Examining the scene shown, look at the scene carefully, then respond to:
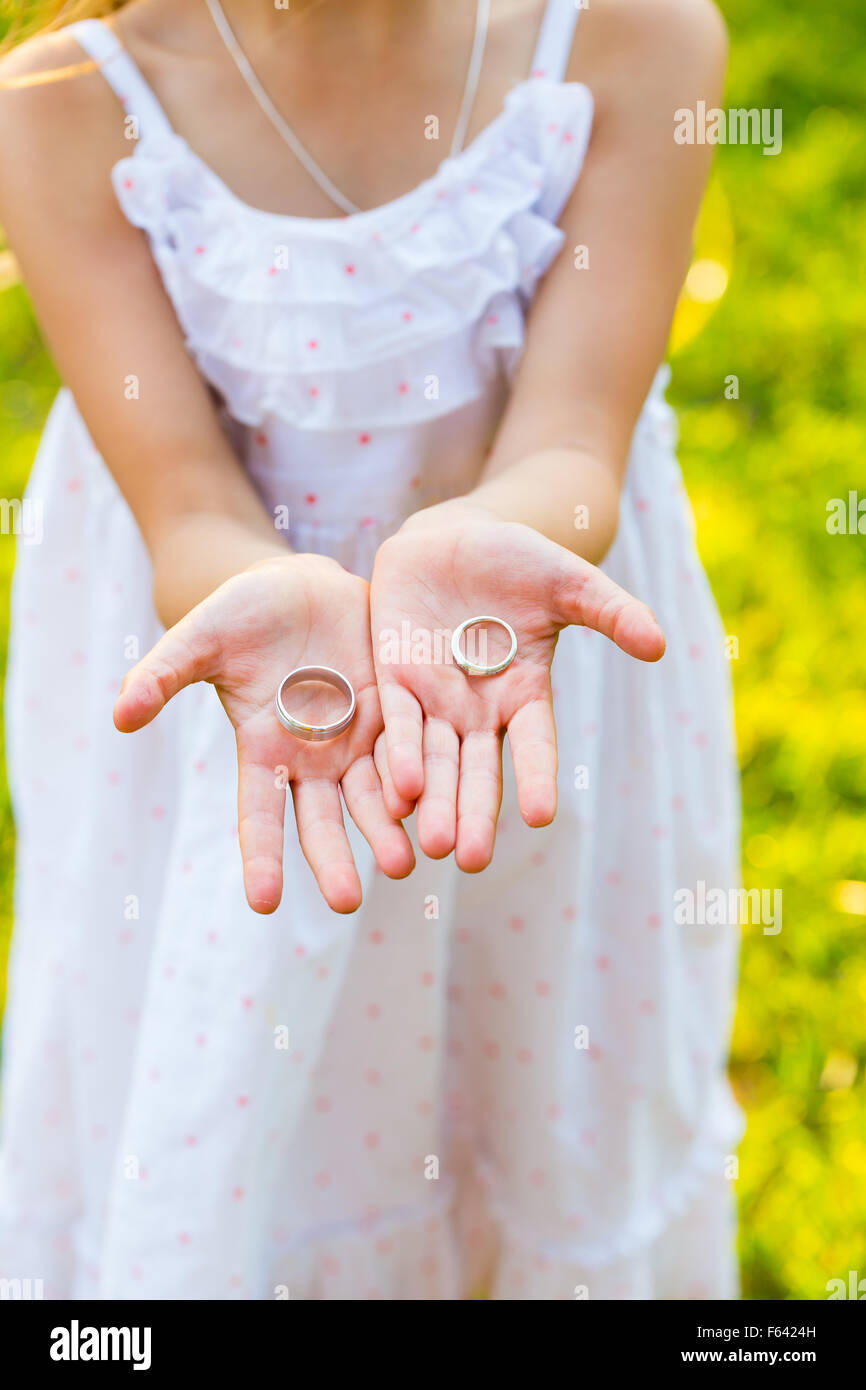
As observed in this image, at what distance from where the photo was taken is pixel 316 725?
1.05 m

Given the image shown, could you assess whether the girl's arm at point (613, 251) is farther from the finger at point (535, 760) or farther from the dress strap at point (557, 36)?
the finger at point (535, 760)

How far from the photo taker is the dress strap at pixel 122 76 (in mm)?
1211

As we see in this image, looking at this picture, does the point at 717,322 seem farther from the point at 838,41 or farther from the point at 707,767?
the point at 707,767

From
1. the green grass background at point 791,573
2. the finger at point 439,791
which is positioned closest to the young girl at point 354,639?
the finger at point 439,791

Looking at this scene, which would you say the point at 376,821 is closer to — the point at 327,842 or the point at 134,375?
the point at 327,842

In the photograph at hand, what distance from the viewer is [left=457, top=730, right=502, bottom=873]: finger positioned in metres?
0.95

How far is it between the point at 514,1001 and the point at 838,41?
386cm

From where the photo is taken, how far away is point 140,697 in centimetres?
95

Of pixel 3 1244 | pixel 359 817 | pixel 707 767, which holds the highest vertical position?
pixel 707 767

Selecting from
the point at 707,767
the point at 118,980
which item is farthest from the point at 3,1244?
the point at 707,767

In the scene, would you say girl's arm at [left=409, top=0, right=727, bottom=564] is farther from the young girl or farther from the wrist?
the wrist

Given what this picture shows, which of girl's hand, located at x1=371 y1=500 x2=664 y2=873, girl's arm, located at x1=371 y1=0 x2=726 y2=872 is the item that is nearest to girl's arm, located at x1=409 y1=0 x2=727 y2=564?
girl's arm, located at x1=371 y1=0 x2=726 y2=872

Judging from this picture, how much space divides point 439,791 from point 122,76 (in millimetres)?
744

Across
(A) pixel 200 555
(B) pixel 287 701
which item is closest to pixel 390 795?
(B) pixel 287 701
